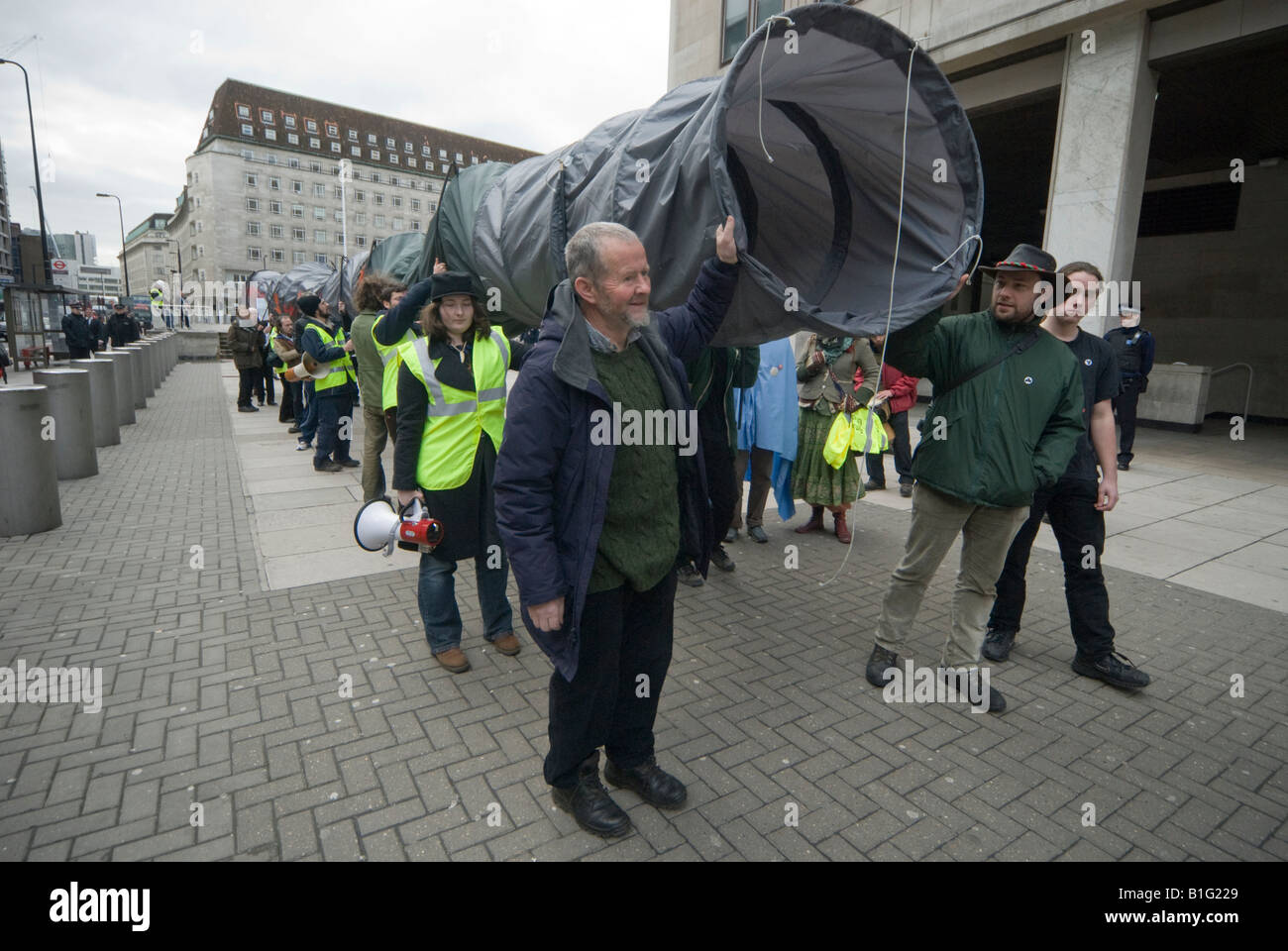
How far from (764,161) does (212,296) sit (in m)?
75.3

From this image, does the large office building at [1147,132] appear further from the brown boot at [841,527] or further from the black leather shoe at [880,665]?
the black leather shoe at [880,665]

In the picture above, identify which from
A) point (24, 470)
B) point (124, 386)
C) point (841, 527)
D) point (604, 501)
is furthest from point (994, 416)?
point (124, 386)

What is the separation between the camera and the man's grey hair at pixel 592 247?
2.35 m

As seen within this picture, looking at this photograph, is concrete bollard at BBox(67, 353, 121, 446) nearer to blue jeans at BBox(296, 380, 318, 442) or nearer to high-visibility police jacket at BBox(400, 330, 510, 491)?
blue jeans at BBox(296, 380, 318, 442)

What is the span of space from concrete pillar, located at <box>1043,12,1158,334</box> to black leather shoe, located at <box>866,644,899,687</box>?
8137mm

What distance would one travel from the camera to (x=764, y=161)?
3105mm

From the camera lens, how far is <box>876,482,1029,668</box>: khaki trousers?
3.49 m

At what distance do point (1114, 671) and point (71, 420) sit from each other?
947cm

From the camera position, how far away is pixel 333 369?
8375 millimetres

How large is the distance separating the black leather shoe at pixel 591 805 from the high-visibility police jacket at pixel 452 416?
164 centimetres

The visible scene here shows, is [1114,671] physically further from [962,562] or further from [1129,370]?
[1129,370]

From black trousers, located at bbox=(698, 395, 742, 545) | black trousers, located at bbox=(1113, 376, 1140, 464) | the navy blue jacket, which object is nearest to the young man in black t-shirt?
black trousers, located at bbox=(698, 395, 742, 545)

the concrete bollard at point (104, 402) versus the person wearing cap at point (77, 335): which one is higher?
the person wearing cap at point (77, 335)

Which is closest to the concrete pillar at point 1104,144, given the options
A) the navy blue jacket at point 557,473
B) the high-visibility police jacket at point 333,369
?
the high-visibility police jacket at point 333,369
